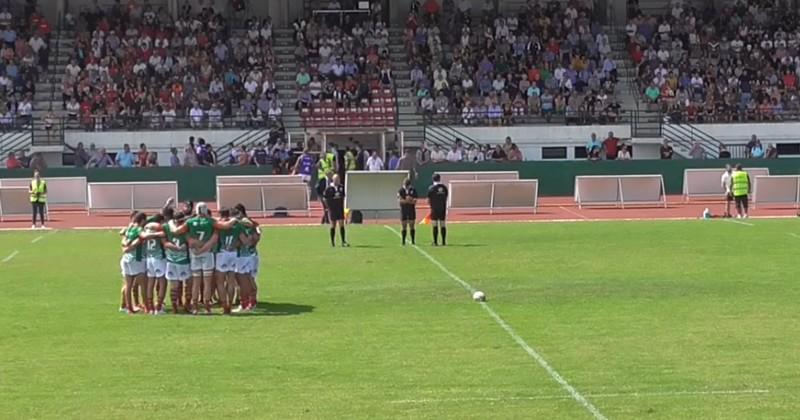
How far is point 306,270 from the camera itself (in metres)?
26.2

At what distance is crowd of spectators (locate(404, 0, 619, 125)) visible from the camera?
5444cm

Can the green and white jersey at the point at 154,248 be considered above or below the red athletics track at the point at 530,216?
above

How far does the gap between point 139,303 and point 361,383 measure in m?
7.47

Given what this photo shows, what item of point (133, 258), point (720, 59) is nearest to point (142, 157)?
point (720, 59)

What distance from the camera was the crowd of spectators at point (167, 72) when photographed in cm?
5297

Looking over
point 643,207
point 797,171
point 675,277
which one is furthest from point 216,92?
point 675,277

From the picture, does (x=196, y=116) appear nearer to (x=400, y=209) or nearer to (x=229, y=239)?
(x=400, y=209)

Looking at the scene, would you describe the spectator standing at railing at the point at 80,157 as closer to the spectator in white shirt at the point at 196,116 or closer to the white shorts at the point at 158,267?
the spectator in white shirt at the point at 196,116

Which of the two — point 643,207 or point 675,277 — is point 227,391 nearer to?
point 675,277

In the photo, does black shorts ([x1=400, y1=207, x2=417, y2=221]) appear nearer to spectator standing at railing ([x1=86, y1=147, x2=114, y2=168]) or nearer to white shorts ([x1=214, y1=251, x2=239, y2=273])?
white shorts ([x1=214, y1=251, x2=239, y2=273])

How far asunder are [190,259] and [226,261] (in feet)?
1.63

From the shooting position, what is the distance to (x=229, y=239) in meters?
19.9

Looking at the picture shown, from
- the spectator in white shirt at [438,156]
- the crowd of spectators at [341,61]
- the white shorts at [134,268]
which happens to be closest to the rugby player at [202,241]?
the white shorts at [134,268]

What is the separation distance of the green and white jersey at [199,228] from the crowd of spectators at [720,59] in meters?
37.3
